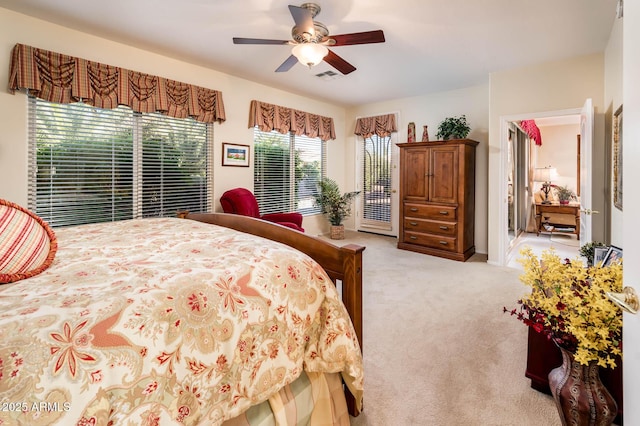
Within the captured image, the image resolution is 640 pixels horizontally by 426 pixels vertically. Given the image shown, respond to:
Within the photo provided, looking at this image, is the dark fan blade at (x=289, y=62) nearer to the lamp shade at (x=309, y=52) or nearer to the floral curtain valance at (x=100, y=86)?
the lamp shade at (x=309, y=52)

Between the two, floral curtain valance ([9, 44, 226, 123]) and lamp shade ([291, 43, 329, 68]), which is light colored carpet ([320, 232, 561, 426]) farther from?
floral curtain valance ([9, 44, 226, 123])

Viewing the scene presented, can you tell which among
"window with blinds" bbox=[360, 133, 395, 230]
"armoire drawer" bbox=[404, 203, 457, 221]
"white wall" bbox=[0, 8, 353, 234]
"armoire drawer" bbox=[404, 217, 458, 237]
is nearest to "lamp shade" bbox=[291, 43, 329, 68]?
"white wall" bbox=[0, 8, 353, 234]

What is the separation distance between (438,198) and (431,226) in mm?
436

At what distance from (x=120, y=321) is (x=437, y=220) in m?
4.46

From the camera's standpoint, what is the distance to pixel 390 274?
373 centimetres

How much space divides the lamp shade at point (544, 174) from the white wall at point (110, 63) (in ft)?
16.9

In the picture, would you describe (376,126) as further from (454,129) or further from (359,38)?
(359,38)

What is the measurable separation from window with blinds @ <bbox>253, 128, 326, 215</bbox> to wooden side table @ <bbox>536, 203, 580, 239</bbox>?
4545 millimetres

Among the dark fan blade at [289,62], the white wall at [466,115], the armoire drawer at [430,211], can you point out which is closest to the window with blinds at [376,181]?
the white wall at [466,115]

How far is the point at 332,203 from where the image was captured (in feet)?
18.6

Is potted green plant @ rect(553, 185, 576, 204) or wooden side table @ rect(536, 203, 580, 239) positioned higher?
potted green plant @ rect(553, 185, 576, 204)

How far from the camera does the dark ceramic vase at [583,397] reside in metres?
1.23

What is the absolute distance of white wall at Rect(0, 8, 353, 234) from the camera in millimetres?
2672

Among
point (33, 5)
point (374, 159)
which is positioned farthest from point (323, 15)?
point (374, 159)
